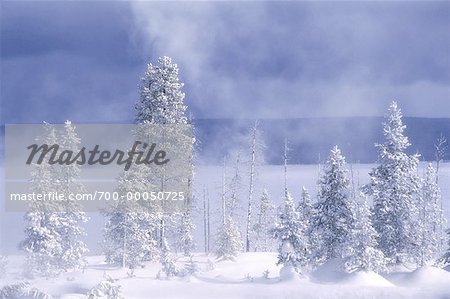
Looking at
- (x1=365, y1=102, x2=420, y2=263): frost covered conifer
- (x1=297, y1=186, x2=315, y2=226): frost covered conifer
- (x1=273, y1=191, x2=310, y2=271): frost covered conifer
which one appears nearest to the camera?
(x1=273, y1=191, x2=310, y2=271): frost covered conifer

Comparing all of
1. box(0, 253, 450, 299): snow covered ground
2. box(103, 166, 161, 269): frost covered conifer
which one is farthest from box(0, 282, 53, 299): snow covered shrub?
box(103, 166, 161, 269): frost covered conifer

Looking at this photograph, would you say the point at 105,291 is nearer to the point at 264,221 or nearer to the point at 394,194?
the point at 394,194

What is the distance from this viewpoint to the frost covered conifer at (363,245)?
30.7m

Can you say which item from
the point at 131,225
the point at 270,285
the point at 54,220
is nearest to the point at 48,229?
the point at 54,220

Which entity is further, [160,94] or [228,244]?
[228,244]

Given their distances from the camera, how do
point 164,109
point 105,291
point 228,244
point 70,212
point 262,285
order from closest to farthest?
1. point 105,291
2. point 262,285
3. point 70,212
4. point 164,109
5. point 228,244

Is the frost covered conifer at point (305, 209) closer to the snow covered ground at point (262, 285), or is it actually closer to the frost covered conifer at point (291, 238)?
Answer: the frost covered conifer at point (291, 238)

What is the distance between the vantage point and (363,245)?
30.9 meters

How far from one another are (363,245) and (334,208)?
8.61ft

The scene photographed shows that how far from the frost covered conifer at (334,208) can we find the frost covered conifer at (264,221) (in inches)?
830

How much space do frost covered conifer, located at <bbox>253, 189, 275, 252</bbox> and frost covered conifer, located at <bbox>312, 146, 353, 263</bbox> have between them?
830 inches

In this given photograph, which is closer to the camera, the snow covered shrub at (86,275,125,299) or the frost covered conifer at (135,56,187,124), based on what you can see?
the snow covered shrub at (86,275,125,299)

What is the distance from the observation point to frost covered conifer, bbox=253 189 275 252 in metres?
54.8

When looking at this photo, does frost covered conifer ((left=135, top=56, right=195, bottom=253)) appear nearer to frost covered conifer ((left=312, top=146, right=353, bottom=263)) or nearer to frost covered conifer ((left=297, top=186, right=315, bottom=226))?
frost covered conifer ((left=297, top=186, right=315, bottom=226))
